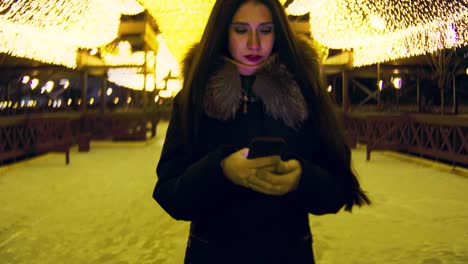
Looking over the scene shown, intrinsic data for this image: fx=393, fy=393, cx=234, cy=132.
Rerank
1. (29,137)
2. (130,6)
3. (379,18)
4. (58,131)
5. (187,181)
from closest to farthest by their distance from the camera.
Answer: (187,181) → (130,6) → (379,18) → (29,137) → (58,131)

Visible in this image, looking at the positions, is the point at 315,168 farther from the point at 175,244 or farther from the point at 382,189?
the point at 382,189

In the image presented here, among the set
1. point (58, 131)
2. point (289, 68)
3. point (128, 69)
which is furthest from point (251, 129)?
point (128, 69)

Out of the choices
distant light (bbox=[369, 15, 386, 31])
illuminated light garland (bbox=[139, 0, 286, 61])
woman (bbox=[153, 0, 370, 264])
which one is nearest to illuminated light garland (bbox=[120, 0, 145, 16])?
illuminated light garland (bbox=[139, 0, 286, 61])

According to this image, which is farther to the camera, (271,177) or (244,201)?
(244,201)

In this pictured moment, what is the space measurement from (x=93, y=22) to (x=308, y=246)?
4564 millimetres

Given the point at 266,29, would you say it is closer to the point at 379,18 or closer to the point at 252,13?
the point at 252,13

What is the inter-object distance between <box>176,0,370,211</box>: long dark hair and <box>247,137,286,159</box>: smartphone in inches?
10.5

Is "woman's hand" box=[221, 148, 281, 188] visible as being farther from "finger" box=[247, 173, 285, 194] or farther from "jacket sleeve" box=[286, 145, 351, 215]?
"jacket sleeve" box=[286, 145, 351, 215]

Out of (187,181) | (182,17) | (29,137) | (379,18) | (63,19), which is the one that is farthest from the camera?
(29,137)

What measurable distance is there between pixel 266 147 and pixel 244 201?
262 millimetres

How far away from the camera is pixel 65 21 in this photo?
504 cm

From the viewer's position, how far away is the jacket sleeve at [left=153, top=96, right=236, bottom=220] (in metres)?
0.93

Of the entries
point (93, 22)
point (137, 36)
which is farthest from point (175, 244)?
point (137, 36)

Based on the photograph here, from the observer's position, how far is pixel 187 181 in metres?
0.95
